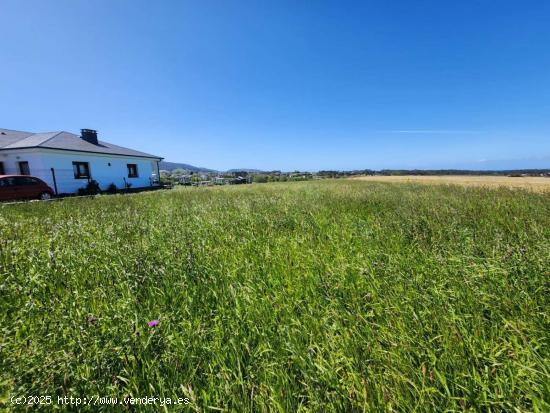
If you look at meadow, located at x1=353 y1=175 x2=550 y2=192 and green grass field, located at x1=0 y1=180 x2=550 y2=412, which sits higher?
meadow, located at x1=353 y1=175 x2=550 y2=192

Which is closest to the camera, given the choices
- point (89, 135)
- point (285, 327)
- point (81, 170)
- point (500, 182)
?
point (285, 327)

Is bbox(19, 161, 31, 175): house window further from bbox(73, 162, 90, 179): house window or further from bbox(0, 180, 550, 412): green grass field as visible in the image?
bbox(0, 180, 550, 412): green grass field

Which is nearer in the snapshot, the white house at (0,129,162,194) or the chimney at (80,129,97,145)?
the white house at (0,129,162,194)

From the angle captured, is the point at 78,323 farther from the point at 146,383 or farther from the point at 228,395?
the point at 228,395

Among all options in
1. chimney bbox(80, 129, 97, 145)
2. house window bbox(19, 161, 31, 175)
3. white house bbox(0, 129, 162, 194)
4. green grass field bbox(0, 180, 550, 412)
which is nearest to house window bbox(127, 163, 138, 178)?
white house bbox(0, 129, 162, 194)

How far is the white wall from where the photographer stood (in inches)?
716

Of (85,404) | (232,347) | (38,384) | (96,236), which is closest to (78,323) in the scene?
(38,384)

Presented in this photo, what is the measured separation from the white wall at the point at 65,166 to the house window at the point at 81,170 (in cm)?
30

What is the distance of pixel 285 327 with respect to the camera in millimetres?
1824

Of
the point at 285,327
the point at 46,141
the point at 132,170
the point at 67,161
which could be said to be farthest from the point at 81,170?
the point at 285,327

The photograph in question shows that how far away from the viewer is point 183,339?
1776mm

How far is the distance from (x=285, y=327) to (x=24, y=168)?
2707 cm

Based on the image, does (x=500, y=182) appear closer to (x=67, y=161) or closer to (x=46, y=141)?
(x=67, y=161)

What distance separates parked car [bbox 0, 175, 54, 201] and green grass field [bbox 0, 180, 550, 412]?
15144 millimetres
